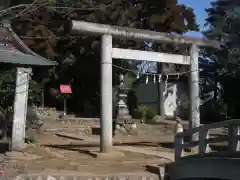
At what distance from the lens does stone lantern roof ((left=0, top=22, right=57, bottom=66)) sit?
13453 millimetres

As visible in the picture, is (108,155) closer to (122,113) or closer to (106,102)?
(106,102)

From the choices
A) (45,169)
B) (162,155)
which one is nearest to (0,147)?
(45,169)

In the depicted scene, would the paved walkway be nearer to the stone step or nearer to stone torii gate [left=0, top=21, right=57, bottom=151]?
the stone step

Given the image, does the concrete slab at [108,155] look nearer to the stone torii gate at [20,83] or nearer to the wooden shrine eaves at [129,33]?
the stone torii gate at [20,83]

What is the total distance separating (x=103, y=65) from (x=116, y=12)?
1379 cm

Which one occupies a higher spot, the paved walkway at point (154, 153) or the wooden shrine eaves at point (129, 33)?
the wooden shrine eaves at point (129, 33)

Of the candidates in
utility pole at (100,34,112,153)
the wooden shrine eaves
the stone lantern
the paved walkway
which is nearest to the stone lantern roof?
the wooden shrine eaves

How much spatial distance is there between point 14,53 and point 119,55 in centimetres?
379

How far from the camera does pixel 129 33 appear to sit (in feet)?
48.6

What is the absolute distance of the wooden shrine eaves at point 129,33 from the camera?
13.7 m

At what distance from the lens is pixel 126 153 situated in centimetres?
1466

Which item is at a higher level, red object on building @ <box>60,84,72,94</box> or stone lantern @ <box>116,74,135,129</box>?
red object on building @ <box>60,84,72,94</box>

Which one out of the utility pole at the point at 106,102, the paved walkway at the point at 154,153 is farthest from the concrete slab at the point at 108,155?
the paved walkway at the point at 154,153

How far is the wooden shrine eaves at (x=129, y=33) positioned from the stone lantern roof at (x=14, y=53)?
157cm
